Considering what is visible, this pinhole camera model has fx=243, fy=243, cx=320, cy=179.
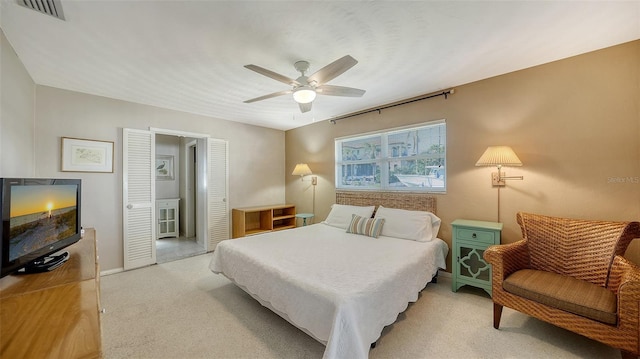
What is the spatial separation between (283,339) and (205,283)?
5.14 ft

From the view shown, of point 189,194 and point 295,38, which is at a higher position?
point 295,38

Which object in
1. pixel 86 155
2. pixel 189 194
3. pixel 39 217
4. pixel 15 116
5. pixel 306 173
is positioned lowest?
pixel 189 194

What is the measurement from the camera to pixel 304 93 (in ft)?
7.56

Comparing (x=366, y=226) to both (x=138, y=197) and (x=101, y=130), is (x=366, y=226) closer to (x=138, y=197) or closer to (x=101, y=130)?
(x=138, y=197)

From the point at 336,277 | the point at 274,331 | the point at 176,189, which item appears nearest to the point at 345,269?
the point at 336,277

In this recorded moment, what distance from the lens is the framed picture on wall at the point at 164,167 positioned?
18.4 ft

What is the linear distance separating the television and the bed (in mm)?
1352

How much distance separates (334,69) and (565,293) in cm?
246

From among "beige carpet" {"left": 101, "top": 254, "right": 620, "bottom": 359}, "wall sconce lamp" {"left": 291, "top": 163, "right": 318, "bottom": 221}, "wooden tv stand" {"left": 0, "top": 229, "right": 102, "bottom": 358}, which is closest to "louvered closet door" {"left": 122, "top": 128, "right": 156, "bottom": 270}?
"beige carpet" {"left": 101, "top": 254, "right": 620, "bottom": 359}

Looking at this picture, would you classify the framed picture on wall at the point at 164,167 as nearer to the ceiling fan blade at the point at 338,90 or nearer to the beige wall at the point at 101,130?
the beige wall at the point at 101,130

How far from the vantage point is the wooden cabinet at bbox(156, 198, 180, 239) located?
17.5 ft

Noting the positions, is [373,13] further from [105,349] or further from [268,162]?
[268,162]

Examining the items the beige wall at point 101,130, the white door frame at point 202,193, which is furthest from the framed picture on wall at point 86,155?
the white door frame at point 202,193

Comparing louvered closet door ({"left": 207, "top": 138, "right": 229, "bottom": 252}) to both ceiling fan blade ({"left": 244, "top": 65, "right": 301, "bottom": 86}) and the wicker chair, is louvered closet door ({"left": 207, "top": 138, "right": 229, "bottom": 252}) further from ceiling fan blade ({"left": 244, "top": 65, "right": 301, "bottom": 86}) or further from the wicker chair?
the wicker chair
